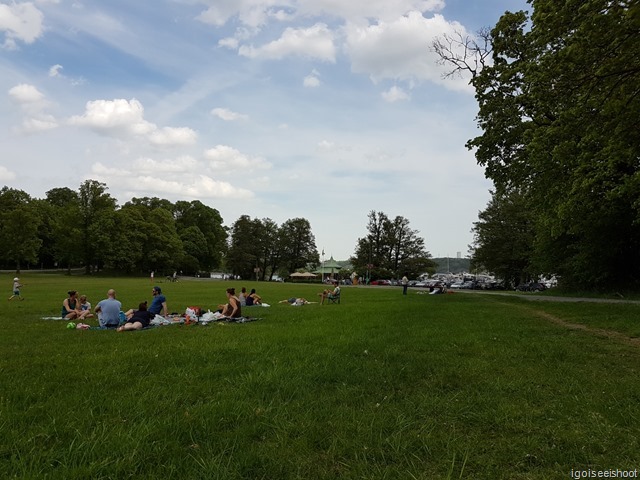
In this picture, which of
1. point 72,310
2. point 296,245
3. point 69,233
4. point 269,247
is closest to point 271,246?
point 269,247

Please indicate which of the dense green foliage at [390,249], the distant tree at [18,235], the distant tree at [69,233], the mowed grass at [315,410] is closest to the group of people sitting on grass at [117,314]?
the mowed grass at [315,410]

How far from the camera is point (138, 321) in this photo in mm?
12547

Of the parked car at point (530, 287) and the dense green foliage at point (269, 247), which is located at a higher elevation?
the dense green foliage at point (269, 247)

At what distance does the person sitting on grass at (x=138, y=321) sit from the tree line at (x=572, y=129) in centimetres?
1252

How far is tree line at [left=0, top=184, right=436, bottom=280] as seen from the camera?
7436 cm

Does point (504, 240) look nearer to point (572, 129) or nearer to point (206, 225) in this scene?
point (572, 129)

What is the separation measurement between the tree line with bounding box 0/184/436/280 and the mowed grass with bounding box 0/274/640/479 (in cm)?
7170

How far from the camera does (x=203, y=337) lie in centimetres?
1011

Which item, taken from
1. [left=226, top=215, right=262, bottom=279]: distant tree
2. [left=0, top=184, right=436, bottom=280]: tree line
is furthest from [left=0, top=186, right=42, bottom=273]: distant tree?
[left=226, top=215, right=262, bottom=279]: distant tree

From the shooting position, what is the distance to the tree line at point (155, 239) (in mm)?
74363

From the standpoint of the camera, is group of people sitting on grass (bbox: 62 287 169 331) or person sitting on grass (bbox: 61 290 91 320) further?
person sitting on grass (bbox: 61 290 91 320)

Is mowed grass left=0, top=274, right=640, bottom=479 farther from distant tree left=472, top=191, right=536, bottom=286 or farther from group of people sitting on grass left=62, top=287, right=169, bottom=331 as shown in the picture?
distant tree left=472, top=191, right=536, bottom=286

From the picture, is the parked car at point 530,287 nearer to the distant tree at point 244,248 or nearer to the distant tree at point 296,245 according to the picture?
the distant tree at point 296,245

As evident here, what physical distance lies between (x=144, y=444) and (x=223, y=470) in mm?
842
